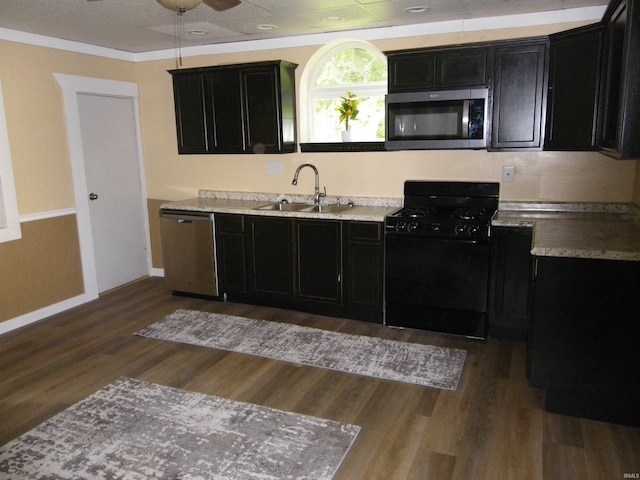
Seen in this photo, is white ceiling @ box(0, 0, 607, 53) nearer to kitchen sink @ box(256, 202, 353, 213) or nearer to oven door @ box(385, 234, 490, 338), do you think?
kitchen sink @ box(256, 202, 353, 213)

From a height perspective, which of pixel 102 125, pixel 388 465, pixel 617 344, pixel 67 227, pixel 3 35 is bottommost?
pixel 388 465

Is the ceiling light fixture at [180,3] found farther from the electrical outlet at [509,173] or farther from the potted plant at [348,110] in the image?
the electrical outlet at [509,173]

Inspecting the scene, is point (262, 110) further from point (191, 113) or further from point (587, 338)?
point (587, 338)

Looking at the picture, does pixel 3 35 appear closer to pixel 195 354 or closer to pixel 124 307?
pixel 124 307

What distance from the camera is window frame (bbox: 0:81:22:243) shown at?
3971mm

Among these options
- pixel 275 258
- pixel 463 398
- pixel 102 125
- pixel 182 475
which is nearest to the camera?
pixel 182 475

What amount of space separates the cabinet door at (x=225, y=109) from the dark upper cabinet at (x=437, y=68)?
145cm

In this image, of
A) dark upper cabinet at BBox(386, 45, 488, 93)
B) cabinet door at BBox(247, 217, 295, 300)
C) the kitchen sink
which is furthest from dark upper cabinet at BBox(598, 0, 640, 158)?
cabinet door at BBox(247, 217, 295, 300)

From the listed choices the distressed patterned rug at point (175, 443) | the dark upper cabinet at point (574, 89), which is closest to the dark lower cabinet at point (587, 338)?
the distressed patterned rug at point (175, 443)

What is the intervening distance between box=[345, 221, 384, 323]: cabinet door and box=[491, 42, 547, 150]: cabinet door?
3.92 ft

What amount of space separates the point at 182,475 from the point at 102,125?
3852 mm

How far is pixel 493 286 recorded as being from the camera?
12.1ft

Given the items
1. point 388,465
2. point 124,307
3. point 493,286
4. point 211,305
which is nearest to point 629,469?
point 388,465

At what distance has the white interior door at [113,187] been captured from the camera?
192 inches
